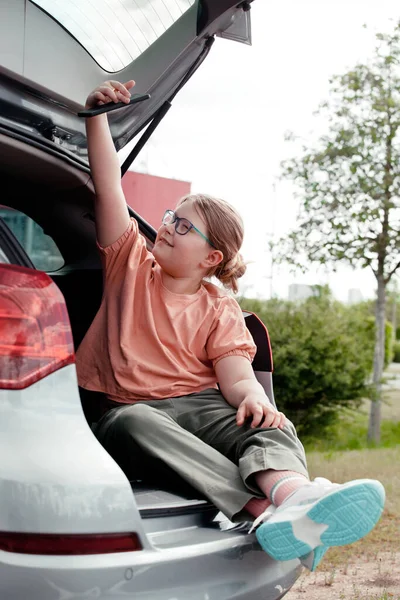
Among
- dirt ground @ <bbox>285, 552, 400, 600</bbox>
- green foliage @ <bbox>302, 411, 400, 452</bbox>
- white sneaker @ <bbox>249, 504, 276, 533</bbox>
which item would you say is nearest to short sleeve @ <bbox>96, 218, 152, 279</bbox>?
white sneaker @ <bbox>249, 504, 276, 533</bbox>

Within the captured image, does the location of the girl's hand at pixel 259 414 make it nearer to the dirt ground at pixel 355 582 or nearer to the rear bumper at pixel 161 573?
the rear bumper at pixel 161 573

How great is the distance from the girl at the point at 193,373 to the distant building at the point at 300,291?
6.66 meters

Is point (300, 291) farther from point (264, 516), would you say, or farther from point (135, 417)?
point (264, 516)

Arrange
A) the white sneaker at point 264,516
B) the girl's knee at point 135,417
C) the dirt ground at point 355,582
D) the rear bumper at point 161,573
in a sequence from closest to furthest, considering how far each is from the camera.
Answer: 1. the rear bumper at point 161,573
2. the white sneaker at point 264,516
3. the girl's knee at point 135,417
4. the dirt ground at point 355,582

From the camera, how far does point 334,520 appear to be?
171 cm

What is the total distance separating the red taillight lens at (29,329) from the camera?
1604 mm

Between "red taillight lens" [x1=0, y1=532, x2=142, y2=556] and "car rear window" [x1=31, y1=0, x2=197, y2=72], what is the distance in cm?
174

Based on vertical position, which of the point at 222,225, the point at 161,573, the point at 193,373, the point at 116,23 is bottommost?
the point at 161,573

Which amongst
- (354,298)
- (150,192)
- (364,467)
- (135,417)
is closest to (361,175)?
(364,467)

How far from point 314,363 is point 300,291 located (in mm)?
1241

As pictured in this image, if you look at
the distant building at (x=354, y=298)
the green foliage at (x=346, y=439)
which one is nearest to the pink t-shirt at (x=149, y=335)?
the green foliage at (x=346, y=439)

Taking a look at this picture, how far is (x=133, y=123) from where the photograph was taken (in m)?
2.80

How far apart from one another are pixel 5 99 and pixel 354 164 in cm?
675

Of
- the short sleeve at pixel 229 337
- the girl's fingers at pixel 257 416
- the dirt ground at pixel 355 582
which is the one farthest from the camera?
the dirt ground at pixel 355 582
